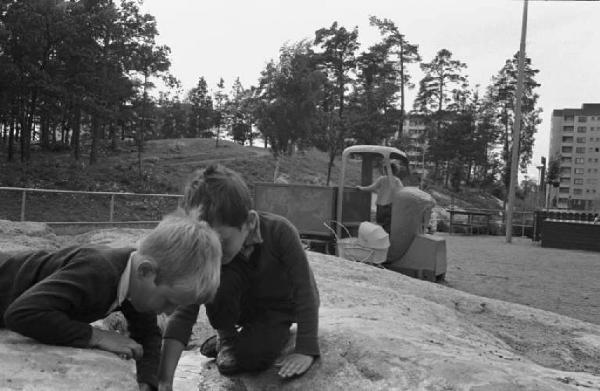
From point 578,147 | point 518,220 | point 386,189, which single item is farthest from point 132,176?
point 578,147

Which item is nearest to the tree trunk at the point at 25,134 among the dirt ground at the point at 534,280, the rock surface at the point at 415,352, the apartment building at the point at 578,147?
the dirt ground at the point at 534,280

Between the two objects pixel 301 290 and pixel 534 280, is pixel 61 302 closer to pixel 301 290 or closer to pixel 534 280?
pixel 301 290

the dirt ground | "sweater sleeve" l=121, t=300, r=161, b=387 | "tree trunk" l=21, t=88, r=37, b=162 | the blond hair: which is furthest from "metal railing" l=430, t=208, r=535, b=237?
the blond hair

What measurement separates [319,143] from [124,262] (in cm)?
2978

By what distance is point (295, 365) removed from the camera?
2.97 metres

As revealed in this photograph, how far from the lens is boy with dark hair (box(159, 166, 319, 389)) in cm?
263

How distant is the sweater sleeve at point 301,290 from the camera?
2.95 meters

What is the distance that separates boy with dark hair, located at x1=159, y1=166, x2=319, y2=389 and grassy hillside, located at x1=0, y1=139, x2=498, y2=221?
31.8 feet

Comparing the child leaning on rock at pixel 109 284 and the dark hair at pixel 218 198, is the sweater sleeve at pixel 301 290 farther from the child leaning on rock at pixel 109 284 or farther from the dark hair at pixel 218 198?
the child leaning on rock at pixel 109 284

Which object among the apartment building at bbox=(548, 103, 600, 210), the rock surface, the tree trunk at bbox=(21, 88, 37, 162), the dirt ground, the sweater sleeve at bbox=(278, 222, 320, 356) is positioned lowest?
the dirt ground

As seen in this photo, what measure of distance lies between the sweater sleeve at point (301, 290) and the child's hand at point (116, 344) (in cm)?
79

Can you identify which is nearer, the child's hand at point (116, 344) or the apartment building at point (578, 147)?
the child's hand at point (116, 344)

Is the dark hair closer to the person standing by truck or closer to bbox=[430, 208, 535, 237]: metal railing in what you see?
the person standing by truck

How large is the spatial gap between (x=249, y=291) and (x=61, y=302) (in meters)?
1.15
